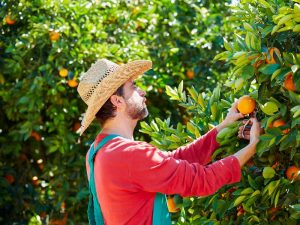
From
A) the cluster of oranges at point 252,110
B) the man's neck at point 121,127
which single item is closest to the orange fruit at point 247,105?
the cluster of oranges at point 252,110

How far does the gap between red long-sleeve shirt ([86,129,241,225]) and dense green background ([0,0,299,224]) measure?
75.7 inches

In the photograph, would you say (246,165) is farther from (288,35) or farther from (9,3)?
(9,3)

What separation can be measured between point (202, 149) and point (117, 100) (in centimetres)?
39

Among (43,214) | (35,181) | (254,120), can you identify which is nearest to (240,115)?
(254,120)

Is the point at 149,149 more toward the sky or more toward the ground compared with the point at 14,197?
more toward the sky

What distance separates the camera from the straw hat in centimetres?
278

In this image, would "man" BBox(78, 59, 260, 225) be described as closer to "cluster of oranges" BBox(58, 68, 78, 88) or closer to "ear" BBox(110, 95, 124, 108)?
"ear" BBox(110, 95, 124, 108)

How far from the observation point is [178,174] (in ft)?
8.29

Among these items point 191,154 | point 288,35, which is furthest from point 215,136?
point 288,35

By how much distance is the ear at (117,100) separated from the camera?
2.78 m

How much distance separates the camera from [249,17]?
2.73 metres

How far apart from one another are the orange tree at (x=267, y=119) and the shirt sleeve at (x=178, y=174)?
0.41ft

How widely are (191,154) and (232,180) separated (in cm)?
37

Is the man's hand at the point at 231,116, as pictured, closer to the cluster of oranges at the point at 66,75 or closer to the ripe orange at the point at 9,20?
the cluster of oranges at the point at 66,75
